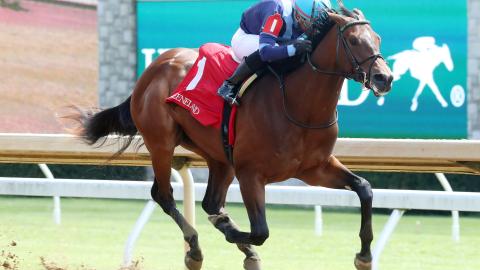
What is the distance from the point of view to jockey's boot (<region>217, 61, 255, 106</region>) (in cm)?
557

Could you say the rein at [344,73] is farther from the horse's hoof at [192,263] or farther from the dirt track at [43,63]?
the dirt track at [43,63]

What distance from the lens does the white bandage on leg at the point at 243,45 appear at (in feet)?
18.8

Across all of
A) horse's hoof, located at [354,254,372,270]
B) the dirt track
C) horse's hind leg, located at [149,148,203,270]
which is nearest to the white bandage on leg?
horse's hind leg, located at [149,148,203,270]

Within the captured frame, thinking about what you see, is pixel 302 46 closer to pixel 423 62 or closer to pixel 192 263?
pixel 192 263

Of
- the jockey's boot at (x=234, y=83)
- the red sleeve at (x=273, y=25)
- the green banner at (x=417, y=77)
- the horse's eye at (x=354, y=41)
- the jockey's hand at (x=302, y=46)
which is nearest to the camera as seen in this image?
the horse's eye at (x=354, y=41)

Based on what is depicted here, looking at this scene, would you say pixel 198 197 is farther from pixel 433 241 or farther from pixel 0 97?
pixel 0 97

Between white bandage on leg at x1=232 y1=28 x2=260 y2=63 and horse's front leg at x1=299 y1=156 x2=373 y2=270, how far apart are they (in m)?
0.66

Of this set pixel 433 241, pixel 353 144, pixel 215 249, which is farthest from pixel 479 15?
pixel 353 144

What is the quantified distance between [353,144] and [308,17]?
0.82 meters

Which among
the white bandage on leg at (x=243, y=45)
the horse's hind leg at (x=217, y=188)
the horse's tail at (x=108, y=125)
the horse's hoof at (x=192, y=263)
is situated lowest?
the horse's hoof at (x=192, y=263)

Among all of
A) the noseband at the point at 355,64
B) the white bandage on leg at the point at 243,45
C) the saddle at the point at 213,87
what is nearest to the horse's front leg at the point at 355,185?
the saddle at the point at 213,87

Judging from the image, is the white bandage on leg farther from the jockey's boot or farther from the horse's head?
the horse's head

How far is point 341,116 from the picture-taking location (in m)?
12.0

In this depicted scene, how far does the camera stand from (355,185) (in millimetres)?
5594
